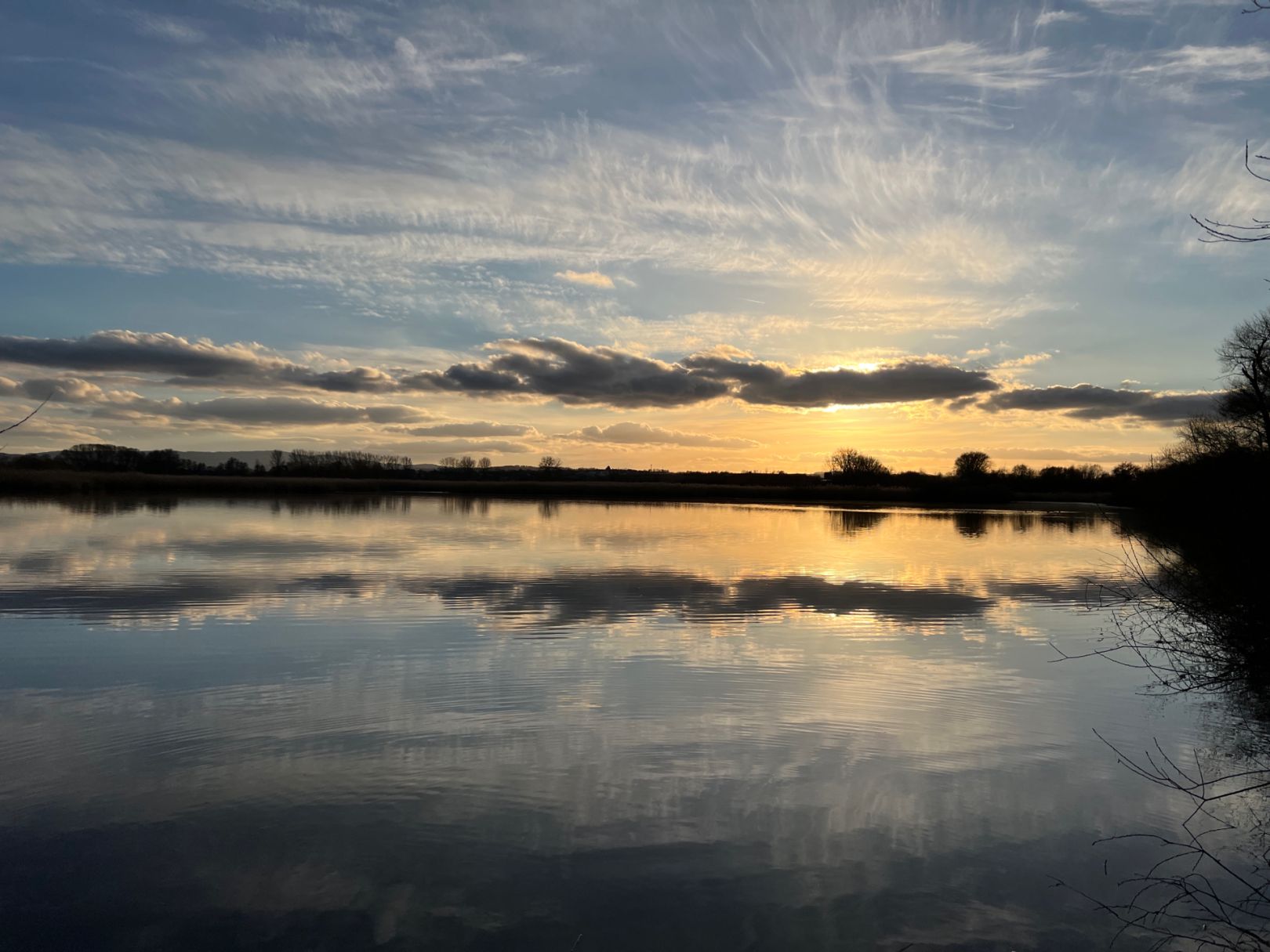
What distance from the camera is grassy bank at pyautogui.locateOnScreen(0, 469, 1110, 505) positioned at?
4572 cm

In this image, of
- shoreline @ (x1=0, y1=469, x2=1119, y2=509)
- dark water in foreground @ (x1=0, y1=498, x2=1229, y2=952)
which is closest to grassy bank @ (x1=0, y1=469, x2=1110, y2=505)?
shoreline @ (x1=0, y1=469, x2=1119, y2=509)

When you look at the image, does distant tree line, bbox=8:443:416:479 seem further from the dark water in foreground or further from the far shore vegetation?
Result: the dark water in foreground

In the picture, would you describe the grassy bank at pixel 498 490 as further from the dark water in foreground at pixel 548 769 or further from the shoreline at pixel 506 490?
the dark water in foreground at pixel 548 769

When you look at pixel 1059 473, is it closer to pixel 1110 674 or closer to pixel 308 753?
pixel 1110 674

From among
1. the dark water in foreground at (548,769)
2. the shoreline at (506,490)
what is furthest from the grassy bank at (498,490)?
the dark water in foreground at (548,769)

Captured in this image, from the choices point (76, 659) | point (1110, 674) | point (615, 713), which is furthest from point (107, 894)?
point (1110, 674)

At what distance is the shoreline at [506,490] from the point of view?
45631 millimetres

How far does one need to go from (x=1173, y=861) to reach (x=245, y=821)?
537 cm

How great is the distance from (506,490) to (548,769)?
204ft

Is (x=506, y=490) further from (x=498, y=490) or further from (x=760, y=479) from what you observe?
(x=760, y=479)

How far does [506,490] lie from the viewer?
2653 inches

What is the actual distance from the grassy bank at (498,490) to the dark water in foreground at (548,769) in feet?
129

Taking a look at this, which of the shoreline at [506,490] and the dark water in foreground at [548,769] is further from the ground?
the shoreline at [506,490]

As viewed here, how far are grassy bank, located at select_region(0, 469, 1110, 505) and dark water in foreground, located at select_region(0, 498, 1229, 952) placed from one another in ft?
129
